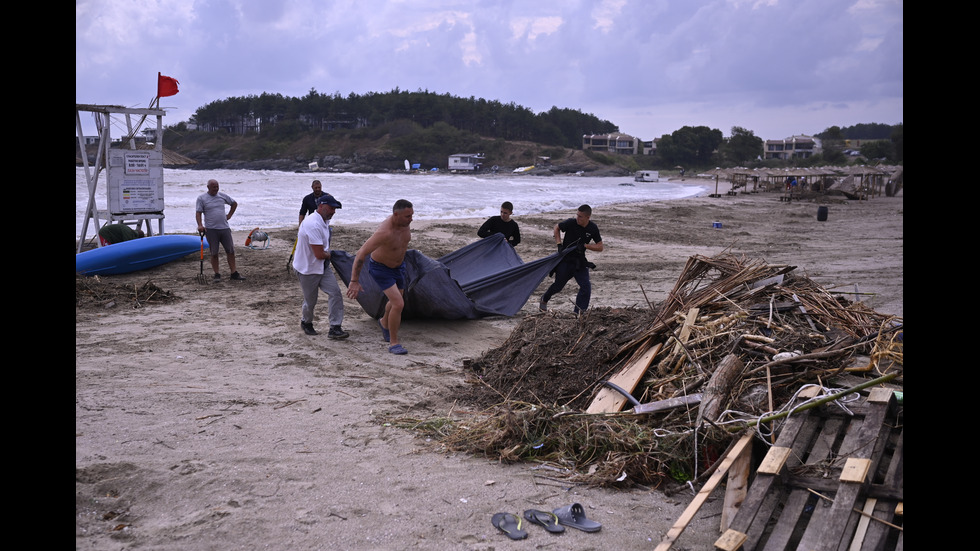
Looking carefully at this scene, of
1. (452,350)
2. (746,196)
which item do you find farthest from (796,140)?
(452,350)

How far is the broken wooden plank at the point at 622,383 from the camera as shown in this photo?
459cm

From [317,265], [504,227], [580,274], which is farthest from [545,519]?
[504,227]

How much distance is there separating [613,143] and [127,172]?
11523cm

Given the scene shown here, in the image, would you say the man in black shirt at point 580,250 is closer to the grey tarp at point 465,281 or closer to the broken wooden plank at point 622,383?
Result: the grey tarp at point 465,281

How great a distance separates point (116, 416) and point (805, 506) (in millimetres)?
4182

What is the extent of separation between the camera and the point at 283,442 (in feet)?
14.3

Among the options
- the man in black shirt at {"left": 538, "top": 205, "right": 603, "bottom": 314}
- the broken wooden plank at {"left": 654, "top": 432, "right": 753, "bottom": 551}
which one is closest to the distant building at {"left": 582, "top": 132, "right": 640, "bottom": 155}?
the man in black shirt at {"left": 538, "top": 205, "right": 603, "bottom": 314}

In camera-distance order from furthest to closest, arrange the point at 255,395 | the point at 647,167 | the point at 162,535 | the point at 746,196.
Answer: the point at 647,167 → the point at 746,196 → the point at 255,395 → the point at 162,535

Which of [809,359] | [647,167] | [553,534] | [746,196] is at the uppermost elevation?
[647,167]

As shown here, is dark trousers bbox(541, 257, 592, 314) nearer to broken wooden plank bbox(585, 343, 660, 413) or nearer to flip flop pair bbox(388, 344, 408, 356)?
flip flop pair bbox(388, 344, 408, 356)

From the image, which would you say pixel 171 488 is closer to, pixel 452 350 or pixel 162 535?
pixel 162 535

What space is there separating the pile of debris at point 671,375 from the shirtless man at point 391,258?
3.24ft

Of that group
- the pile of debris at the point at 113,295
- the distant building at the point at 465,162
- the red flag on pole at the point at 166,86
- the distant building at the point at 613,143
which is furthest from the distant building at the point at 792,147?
the pile of debris at the point at 113,295

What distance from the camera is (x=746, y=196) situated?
3912cm
